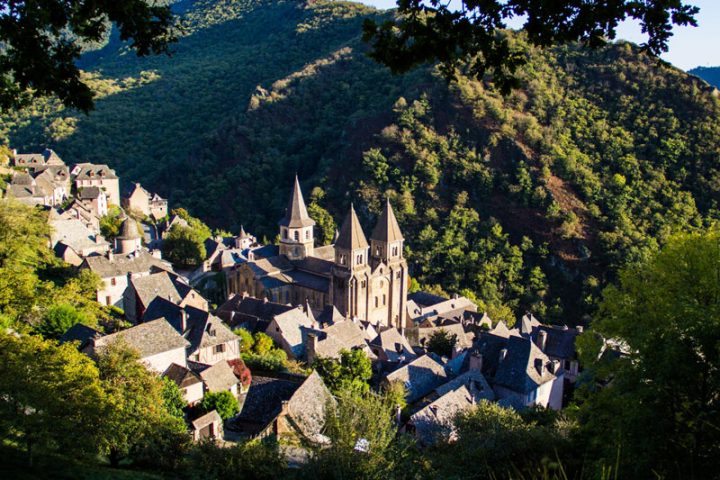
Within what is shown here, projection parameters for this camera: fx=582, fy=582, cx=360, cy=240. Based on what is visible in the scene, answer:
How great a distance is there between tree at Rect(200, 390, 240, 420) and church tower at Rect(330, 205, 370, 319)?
21.4m

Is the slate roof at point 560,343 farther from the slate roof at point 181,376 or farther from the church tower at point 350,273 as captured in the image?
the slate roof at point 181,376

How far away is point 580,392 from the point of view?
1698 cm

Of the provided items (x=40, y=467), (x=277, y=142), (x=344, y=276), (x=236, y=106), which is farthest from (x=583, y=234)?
(x=236, y=106)

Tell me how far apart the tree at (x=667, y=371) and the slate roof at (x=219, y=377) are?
15994mm

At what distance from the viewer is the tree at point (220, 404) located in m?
24.1

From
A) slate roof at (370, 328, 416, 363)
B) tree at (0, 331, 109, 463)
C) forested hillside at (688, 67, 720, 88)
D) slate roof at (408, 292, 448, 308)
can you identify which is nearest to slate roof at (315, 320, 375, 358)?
slate roof at (370, 328, 416, 363)

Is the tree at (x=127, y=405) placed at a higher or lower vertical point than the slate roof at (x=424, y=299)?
higher

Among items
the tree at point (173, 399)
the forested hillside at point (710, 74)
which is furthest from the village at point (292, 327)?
the forested hillside at point (710, 74)

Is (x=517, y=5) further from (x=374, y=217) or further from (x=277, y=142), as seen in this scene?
(x=277, y=142)

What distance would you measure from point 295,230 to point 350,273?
27.2 feet

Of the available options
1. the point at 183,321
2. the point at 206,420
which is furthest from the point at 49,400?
the point at 183,321

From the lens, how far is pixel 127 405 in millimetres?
17547


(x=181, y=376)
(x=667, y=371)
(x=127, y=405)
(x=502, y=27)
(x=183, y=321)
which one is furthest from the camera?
(x=183, y=321)

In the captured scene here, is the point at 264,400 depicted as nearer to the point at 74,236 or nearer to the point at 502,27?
the point at 502,27
